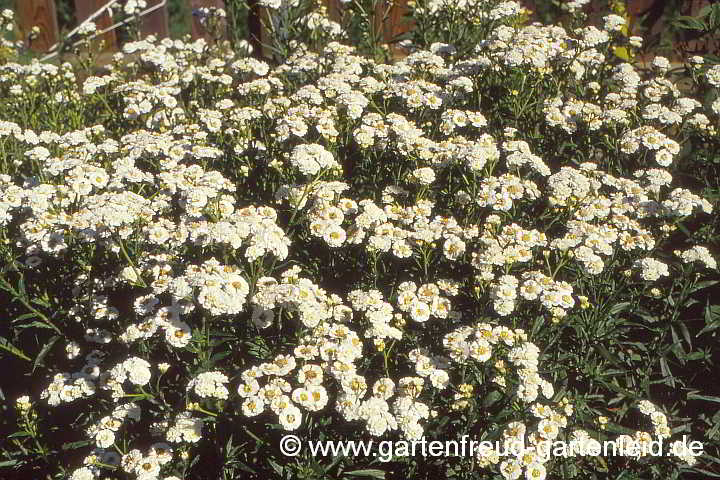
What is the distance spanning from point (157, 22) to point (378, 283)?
478cm

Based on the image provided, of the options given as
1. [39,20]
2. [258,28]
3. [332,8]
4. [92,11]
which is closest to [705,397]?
[258,28]

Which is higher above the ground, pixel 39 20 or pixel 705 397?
pixel 39 20

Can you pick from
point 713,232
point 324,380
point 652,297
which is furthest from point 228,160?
point 713,232

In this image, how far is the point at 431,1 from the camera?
4871 mm

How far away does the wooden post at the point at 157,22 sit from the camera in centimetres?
671

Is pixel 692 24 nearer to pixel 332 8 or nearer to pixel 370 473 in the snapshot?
pixel 370 473

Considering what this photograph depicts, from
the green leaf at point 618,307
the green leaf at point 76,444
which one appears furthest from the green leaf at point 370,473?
the green leaf at point 618,307

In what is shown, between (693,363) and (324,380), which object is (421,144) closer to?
(324,380)

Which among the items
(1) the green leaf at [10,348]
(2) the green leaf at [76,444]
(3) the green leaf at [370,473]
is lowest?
(3) the green leaf at [370,473]

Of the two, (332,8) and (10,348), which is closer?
(10,348)

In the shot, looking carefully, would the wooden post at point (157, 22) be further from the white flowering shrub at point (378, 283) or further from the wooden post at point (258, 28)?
the white flowering shrub at point (378, 283)

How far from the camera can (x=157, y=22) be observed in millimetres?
6742

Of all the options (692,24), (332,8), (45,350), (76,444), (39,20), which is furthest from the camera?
(39,20)

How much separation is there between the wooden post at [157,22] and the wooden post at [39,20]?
1034mm
